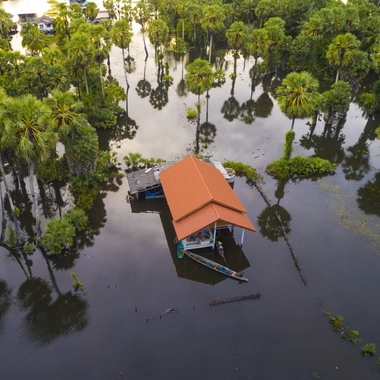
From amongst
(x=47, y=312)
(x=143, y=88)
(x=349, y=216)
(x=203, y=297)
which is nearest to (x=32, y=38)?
(x=143, y=88)

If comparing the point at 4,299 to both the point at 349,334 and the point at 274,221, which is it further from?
the point at 349,334

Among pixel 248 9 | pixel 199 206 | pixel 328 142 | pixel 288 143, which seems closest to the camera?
pixel 199 206

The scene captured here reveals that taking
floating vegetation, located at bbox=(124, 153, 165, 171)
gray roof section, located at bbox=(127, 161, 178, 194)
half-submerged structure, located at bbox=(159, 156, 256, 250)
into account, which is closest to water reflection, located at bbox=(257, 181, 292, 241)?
half-submerged structure, located at bbox=(159, 156, 256, 250)

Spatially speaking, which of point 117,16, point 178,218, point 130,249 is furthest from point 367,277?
point 117,16

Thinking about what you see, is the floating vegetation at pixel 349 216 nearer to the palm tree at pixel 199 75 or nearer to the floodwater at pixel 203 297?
the floodwater at pixel 203 297

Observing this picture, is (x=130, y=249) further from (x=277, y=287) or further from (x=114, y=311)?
(x=277, y=287)

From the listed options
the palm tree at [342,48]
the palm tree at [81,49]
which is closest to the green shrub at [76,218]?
the palm tree at [81,49]
